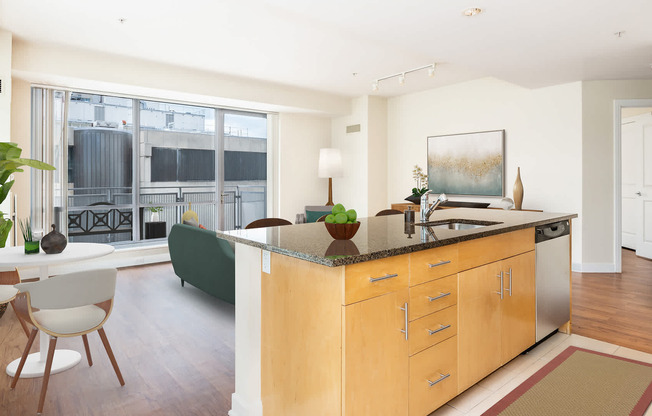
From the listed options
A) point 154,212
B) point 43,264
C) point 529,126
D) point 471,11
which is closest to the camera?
point 43,264

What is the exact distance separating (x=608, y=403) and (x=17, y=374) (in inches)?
128

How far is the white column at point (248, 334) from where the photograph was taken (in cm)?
190

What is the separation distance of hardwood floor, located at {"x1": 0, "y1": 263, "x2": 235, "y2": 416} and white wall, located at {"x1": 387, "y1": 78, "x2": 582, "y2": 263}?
4308 millimetres

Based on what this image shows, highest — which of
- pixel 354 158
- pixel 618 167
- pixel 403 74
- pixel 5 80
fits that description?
pixel 403 74

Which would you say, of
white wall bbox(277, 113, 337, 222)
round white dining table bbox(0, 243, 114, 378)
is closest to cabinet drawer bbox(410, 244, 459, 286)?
round white dining table bbox(0, 243, 114, 378)

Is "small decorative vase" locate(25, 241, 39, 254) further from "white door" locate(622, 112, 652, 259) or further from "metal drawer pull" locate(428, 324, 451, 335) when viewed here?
"white door" locate(622, 112, 652, 259)

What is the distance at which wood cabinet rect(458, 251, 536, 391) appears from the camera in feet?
6.81

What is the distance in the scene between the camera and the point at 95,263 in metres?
5.47

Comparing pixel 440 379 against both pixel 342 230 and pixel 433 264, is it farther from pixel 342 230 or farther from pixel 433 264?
pixel 342 230

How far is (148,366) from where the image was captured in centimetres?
256

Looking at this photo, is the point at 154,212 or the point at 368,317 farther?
the point at 154,212

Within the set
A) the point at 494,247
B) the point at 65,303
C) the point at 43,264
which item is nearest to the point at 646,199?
the point at 494,247

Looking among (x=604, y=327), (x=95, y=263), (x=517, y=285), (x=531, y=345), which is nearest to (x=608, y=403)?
(x=531, y=345)

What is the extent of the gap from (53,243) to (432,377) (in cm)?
239
